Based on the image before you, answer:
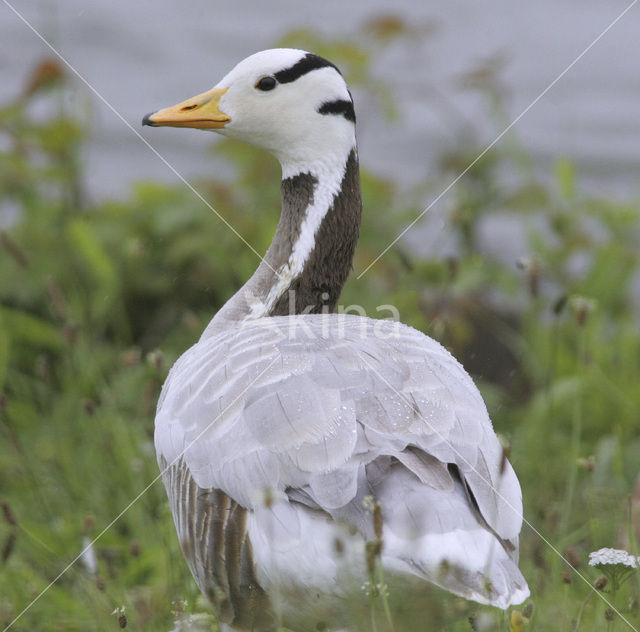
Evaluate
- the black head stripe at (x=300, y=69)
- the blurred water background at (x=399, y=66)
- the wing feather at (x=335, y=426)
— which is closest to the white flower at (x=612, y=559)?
the wing feather at (x=335, y=426)

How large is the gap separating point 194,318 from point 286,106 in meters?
0.98

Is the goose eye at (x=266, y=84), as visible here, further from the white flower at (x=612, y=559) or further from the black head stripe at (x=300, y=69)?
the white flower at (x=612, y=559)

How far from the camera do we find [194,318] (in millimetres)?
4098

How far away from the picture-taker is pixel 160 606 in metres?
3.49

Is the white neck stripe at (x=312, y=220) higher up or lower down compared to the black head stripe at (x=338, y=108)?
lower down

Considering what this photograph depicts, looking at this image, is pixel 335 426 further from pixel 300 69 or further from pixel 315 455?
pixel 300 69

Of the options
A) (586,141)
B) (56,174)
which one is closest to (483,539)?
(56,174)

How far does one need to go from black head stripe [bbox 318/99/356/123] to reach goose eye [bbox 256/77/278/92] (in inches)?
7.0

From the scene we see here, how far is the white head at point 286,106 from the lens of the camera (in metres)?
3.53

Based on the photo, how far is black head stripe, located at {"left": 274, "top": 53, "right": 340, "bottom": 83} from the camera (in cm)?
352

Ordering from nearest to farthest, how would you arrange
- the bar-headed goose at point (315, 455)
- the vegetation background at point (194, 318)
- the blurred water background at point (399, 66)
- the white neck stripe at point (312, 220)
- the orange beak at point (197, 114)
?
the bar-headed goose at point (315, 455) < the orange beak at point (197, 114) < the white neck stripe at point (312, 220) < the vegetation background at point (194, 318) < the blurred water background at point (399, 66)

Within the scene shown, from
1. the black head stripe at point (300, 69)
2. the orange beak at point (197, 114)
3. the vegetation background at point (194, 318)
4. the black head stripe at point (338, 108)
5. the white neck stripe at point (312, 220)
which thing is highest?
the black head stripe at point (300, 69)

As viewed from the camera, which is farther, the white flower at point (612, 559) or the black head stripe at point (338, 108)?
the black head stripe at point (338, 108)

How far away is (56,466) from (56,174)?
6.08 ft
